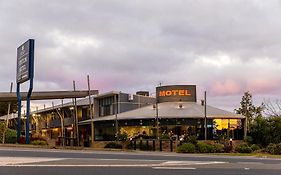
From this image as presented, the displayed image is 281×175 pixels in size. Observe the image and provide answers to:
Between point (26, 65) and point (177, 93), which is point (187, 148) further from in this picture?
point (177, 93)

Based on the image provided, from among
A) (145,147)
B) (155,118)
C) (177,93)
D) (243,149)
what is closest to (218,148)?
(243,149)

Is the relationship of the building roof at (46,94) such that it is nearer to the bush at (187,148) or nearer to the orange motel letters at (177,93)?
the orange motel letters at (177,93)

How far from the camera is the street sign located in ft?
130

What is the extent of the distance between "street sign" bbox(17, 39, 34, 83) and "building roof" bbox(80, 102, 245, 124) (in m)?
14.0

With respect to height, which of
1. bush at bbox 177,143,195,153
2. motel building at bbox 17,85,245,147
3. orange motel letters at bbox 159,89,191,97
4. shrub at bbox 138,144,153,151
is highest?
orange motel letters at bbox 159,89,191,97

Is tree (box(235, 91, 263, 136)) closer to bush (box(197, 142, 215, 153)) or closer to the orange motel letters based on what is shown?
the orange motel letters

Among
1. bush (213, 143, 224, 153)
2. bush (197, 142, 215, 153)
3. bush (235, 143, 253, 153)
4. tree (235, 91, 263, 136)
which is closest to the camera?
bush (197, 142, 215, 153)

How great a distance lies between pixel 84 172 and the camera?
14.5m

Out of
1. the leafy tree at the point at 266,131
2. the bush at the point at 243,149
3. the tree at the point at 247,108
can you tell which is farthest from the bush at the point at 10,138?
the tree at the point at 247,108

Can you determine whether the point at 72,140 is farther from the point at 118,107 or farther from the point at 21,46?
the point at 21,46

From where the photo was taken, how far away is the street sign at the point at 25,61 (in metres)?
39.6

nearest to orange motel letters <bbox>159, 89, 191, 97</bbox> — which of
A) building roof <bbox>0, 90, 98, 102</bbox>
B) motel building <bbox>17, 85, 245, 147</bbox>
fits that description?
motel building <bbox>17, 85, 245, 147</bbox>

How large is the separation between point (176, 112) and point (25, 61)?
17.8 metres

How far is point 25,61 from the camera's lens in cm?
4084
